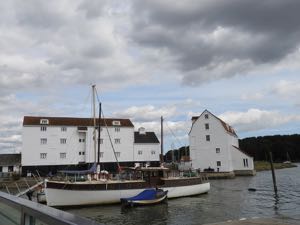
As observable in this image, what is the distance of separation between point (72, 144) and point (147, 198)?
156 ft

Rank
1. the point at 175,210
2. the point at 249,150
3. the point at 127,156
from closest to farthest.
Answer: the point at 175,210, the point at 127,156, the point at 249,150

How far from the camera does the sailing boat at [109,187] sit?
130 ft

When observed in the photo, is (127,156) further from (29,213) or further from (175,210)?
(29,213)

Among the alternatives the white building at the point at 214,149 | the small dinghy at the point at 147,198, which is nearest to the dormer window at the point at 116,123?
the white building at the point at 214,149

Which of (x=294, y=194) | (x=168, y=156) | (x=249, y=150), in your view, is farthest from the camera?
(x=249, y=150)

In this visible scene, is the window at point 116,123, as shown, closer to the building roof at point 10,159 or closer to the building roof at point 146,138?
the building roof at point 146,138

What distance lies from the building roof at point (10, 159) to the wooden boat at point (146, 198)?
5443 cm

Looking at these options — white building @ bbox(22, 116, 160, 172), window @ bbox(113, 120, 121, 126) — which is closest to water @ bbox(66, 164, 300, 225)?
white building @ bbox(22, 116, 160, 172)

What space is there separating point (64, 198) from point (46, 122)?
45.5m

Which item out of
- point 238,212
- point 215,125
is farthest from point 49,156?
point 238,212

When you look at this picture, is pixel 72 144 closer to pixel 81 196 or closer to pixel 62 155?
pixel 62 155

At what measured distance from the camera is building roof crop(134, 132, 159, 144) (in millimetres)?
91669

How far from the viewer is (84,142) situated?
84.9m

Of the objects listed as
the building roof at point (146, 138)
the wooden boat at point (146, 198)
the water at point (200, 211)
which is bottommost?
the water at point (200, 211)
